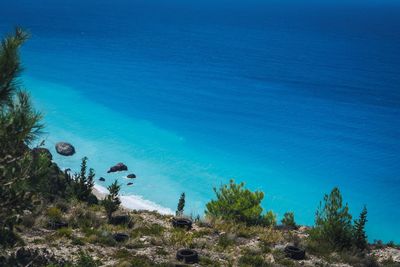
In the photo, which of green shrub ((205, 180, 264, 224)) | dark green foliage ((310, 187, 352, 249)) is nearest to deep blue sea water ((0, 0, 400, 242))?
green shrub ((205, 180, 264, 224))

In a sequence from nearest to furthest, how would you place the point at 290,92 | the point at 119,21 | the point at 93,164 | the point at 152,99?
the point at 93,164 → the point at 152,99 → the point at 290,92 → the point at 119,21

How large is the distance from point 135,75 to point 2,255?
75.2 meters

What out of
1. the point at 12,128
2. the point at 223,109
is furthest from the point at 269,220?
the point at 223,109

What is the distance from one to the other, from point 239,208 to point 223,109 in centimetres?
4913

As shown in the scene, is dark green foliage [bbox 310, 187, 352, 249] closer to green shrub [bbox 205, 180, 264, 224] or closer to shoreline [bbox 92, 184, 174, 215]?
green shrub [bbox 205, 180, 264, 224]

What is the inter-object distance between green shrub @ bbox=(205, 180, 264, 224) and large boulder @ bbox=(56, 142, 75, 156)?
109ft

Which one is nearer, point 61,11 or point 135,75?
point 135,75

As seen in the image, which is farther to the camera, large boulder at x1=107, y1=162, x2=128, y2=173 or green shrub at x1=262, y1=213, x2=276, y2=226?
large boulder at x1=107, y1=162, x2=128, y2=173

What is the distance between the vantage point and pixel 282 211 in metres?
46.2

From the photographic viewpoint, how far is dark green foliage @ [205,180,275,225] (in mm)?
21969

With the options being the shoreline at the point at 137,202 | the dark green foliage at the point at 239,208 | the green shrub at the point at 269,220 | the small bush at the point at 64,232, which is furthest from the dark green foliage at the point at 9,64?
the shoreline at the point at 137,202

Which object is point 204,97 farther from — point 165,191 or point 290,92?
point 165,191

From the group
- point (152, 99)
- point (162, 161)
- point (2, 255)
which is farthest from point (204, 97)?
point (2, 255)

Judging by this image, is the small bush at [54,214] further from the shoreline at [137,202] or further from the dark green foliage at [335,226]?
the shoreline at [137,202]
